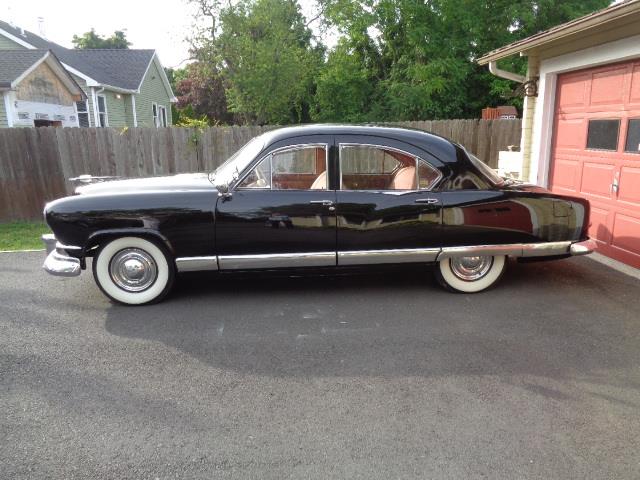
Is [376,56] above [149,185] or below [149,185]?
above

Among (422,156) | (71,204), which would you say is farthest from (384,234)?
(71,204)

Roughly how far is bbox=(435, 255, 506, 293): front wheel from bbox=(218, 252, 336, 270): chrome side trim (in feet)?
4.08

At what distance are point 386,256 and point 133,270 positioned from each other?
2.57 meters

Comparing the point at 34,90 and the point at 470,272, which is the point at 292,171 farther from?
the point at 34,90

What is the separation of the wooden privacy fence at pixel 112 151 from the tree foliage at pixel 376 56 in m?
8.95

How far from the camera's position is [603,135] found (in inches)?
257

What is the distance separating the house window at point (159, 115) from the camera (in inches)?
1082

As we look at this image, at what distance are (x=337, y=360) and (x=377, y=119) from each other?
17.1 metres

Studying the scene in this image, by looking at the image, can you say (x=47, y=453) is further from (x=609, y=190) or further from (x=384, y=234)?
(x=609, y=190)

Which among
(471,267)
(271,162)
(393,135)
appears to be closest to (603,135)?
(471,267)

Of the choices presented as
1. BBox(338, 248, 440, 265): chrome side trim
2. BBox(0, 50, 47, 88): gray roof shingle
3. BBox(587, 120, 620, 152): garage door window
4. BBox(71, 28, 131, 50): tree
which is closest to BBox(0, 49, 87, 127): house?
BBox(0, 50, 47, 88): gray roof shingle

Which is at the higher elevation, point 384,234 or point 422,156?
point 422,156

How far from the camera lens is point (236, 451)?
2824mm

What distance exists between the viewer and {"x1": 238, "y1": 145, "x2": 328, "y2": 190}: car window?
499 centimetres
